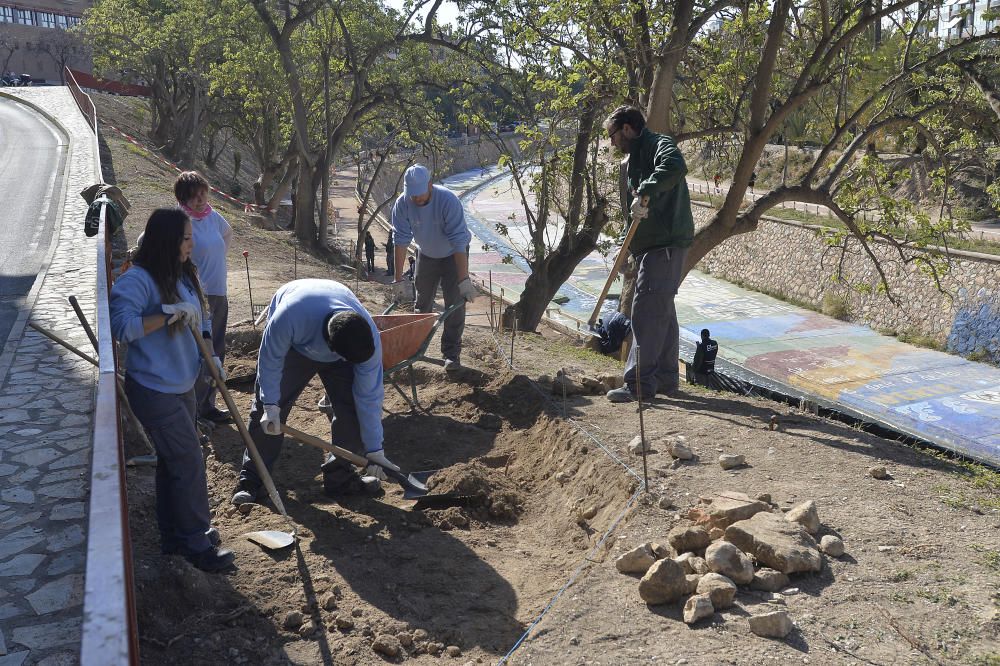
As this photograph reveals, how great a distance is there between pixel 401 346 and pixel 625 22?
5.42 metres

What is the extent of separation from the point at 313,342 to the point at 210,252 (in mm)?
1556

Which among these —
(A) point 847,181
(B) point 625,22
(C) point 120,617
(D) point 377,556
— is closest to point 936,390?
(A) point 847,181

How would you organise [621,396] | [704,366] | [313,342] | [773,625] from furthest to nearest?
[704,366] < [621,396] < [313,342] < [773,625]

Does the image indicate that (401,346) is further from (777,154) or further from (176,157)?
(777,154)

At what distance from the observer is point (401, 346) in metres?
5.66

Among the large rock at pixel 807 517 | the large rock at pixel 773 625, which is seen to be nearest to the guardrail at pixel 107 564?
the large rock at pixel 773 625

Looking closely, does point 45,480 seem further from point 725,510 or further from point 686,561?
point 725,510

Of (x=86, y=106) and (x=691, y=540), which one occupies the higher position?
(x=86, y=106)

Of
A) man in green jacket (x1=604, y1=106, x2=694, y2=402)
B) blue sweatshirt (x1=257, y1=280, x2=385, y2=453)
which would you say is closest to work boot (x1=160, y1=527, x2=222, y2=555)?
blue sweatshirt (x1=257, y1=280, x2=385, y2=453)

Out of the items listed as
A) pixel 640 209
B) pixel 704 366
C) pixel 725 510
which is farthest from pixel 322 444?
pixel 704 366

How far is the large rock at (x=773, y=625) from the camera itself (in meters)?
2.97

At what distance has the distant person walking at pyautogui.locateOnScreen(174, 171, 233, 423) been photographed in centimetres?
522

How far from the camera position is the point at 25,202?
1334 centimetres

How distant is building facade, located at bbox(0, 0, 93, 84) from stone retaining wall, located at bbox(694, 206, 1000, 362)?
45.2 meters
